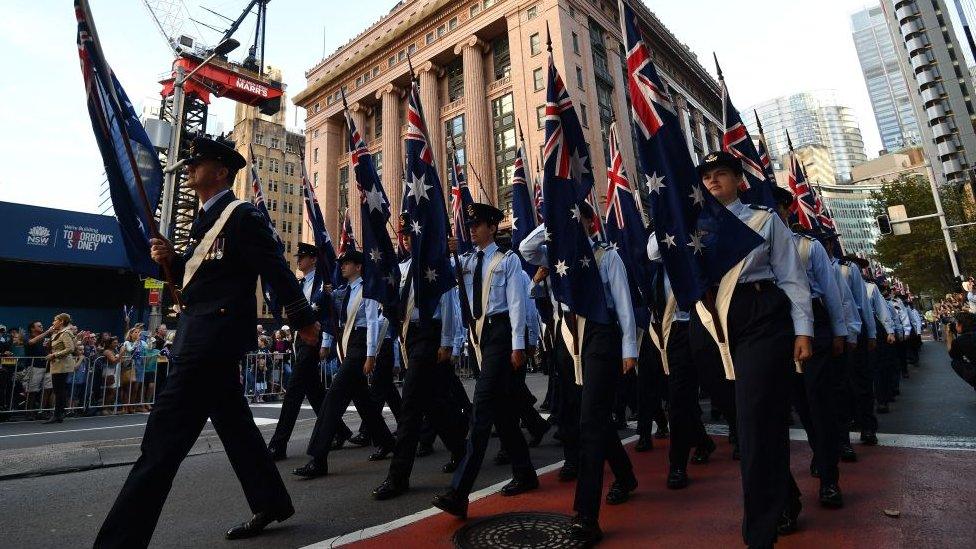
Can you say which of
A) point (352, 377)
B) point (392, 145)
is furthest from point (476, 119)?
point (352, 377)

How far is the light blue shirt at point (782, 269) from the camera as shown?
2.96 m

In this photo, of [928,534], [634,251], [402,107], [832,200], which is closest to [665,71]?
[402,107]

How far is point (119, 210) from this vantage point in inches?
140

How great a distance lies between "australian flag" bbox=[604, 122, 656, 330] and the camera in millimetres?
6043

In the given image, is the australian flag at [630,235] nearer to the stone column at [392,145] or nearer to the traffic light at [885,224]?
the traffic light at [885,224]

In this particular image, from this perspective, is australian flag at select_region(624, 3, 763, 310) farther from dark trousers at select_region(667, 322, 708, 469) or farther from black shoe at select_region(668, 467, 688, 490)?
black shoe at select_region(668, 467, 688, 490)

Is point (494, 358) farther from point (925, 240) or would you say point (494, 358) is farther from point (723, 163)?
point (925, 240)

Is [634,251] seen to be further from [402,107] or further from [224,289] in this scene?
[402,107]

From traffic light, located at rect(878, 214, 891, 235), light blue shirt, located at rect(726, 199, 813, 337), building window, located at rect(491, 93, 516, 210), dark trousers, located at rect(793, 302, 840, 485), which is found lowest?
dark trousers, located at rect(793, 302, 840, 485)

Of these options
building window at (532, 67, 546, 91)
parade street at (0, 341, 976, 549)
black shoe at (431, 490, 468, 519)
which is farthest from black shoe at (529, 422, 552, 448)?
building window at (532, 67, 546, 91)

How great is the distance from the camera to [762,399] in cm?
283

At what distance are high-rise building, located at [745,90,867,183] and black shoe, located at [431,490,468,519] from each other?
602ft

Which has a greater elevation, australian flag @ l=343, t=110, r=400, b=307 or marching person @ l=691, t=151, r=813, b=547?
australian flag @ l=343, t=110, r=400, b=307

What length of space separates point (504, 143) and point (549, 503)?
3939 cm
